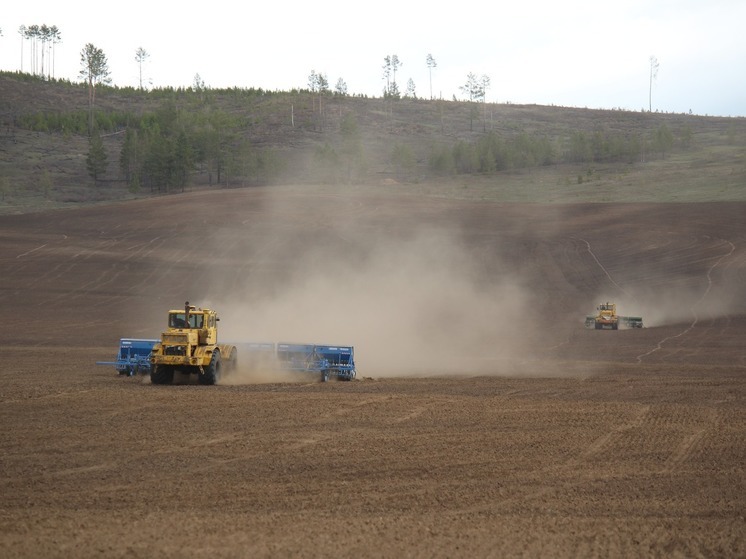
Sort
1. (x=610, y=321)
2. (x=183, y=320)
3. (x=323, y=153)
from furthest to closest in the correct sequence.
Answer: (x=323, y=153)
(x=610, y=321)
(x=183, y=320)

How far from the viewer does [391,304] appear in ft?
169

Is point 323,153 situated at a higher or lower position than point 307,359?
higher

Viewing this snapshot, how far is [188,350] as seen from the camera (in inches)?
993

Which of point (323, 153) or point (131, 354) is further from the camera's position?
point (323, 153)

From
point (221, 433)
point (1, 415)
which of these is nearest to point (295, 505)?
point (221, 433)

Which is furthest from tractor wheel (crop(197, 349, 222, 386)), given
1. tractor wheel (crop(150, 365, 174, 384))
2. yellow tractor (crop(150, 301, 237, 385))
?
tractor wheel (crop(150, 365, 174, 384))

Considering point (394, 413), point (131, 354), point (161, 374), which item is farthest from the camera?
point (131, 354)

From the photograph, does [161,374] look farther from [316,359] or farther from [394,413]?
[394,413]

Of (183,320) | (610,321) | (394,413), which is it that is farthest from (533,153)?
(394,413)

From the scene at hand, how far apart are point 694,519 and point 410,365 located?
21.8 m

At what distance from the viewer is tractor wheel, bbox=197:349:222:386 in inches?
1002

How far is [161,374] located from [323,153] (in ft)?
285

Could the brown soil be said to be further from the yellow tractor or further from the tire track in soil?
the yellow tractor

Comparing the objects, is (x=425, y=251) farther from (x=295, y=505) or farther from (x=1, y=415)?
(x=295, y=505)
